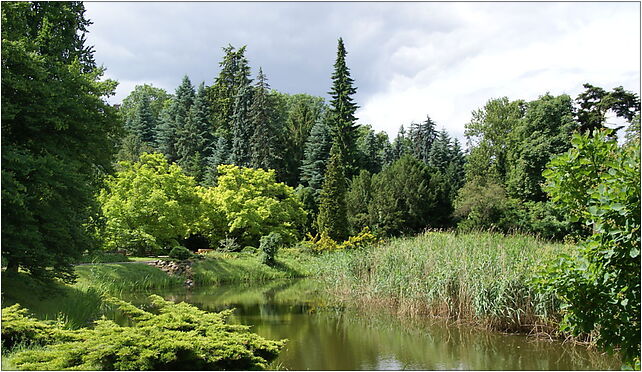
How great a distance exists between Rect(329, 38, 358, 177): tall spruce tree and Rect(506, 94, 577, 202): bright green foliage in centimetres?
1103

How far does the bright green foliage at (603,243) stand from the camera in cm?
305

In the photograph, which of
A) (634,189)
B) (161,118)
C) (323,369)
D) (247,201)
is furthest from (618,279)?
(161,118)

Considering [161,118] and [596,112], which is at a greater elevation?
[161,118]

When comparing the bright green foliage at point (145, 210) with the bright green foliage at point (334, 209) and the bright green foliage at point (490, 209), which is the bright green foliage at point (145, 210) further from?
the bright green foliage at point (490, 209)

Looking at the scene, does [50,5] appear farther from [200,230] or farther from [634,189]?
[200,230]

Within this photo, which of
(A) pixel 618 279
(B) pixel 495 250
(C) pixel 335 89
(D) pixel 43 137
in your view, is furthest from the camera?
(C) pixel 335 89

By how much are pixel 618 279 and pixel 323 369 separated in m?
4.87

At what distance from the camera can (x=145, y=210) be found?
20.0 m

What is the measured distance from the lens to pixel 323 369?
7207 millimetres

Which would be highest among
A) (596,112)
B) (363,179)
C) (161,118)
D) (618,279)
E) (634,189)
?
(161,118)

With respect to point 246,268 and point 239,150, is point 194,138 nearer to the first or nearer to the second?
point 239,150

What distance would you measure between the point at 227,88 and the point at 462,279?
3672 cm

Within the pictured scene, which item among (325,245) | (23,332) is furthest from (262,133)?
(23,332)

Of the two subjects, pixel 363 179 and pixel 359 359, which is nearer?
pixel 359 359
